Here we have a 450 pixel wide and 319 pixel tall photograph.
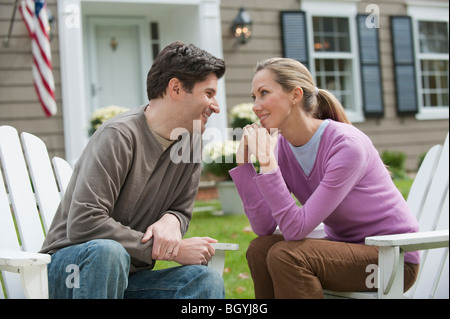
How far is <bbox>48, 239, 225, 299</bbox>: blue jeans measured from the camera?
6.34 feet

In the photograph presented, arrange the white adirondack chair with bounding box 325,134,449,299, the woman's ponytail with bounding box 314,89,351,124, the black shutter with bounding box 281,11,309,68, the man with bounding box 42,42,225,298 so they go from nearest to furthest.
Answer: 1. the man with bounding box 42,42,225,298
2. the white adirondack chair with bounding box 325,134,449,299
3. the woman's ponytail with bounding box 314,89,351,124
4. the black shutter with bounding box 281,11,309,68

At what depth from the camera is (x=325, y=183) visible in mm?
2234

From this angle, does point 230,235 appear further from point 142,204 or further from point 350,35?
point 350,35

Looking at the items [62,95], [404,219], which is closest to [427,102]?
[62,95]

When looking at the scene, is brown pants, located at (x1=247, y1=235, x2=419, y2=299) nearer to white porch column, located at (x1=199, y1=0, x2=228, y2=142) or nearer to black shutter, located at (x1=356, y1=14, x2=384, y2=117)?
white porch column, located at (x1=199, y1=0, x2=228, y2=142)

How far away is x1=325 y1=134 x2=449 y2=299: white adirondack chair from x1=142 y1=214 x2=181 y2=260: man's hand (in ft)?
2.23

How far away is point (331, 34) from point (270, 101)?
24.5 ft

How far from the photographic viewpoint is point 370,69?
373 inches

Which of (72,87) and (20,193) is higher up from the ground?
(72,87)

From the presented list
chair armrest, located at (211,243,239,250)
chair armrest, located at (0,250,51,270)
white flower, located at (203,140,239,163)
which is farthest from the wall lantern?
chair armrest, located at (0,250,51,270)

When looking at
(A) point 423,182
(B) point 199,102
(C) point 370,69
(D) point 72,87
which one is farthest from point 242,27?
(B) point 199,102

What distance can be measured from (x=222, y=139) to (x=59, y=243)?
19.9 feet

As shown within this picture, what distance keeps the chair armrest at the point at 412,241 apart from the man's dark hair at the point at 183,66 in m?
0.91
